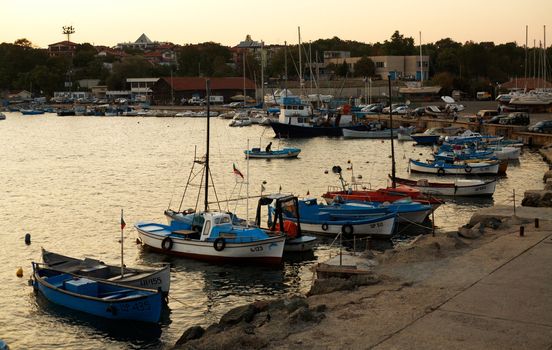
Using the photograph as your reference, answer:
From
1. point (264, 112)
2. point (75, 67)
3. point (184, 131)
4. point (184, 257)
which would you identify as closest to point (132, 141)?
point (184, 131)

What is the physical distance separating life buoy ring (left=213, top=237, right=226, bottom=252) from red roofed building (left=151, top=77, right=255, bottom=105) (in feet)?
393

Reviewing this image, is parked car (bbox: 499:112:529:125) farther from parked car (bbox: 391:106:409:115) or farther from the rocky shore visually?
the rocky shore

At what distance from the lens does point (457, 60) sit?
459 ft

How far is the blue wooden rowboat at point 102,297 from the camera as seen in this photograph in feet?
66.0

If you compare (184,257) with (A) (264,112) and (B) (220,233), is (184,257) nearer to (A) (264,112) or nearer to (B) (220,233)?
(B) (220,233)

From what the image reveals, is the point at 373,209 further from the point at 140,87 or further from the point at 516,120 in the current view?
the point at 140,87

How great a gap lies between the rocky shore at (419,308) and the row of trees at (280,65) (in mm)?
104147

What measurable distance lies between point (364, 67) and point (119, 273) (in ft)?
405

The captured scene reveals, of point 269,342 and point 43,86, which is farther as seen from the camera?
point 43,86

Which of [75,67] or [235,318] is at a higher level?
[75,67]

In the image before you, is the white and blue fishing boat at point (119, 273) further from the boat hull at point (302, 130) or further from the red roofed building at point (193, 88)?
the red roofed building at point (193, 88)

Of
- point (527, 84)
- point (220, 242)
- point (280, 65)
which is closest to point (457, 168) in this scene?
point (220, 242)

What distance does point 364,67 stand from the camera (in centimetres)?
14175

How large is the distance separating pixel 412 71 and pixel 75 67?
319ft
